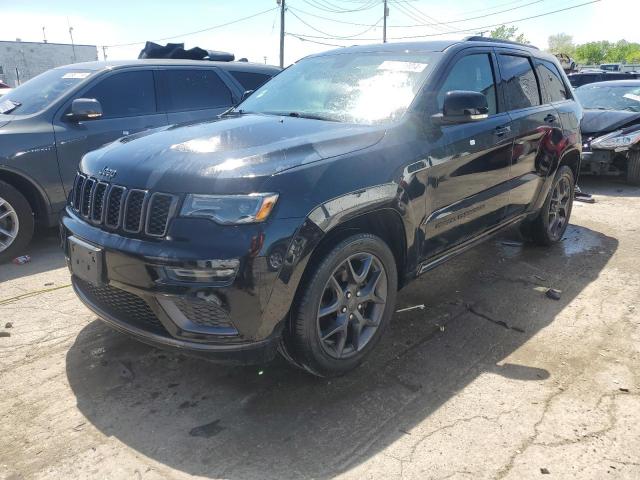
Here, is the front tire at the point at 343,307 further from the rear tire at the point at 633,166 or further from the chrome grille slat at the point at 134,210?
the rear tire at the point at 633,166

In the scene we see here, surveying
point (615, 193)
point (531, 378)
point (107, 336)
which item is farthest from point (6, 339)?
point (615, 193)

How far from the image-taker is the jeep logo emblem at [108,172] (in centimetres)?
265

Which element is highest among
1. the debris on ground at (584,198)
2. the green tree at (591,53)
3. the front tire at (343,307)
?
the green tree at (591,53)

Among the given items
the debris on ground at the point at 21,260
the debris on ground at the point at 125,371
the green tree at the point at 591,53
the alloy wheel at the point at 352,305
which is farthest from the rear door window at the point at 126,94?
the green tree at the point at 591,53

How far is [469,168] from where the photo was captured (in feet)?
11.6

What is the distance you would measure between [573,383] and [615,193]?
20.2 feet

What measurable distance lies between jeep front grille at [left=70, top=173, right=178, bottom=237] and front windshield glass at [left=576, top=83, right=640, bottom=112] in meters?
8.81

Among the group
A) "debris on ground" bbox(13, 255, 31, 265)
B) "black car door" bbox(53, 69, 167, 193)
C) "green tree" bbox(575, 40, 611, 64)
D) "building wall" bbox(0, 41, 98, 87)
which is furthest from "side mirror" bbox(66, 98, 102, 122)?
"green tree" bbox(575, 40, 611, 64)

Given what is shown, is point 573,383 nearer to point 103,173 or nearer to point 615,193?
point 103,173

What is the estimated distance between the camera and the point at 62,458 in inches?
90.9

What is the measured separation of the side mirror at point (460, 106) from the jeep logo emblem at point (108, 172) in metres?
1.89

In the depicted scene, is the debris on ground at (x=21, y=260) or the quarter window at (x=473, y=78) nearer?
the quarter window at (x=473, y=78)

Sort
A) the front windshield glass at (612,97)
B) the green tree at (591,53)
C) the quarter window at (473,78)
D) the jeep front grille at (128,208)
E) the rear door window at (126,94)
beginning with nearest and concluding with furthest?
1. the jeep front grille at (128,208)
2. the quarter window at (473,78)
3. the rear door window at (126,94)
4. the front windshield glass at (612,97)
5. the green tree at (591,53)

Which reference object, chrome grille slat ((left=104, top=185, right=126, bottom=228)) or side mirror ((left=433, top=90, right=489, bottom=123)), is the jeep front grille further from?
side mirror ((left=433, top=90, right=489, bottom=123))
